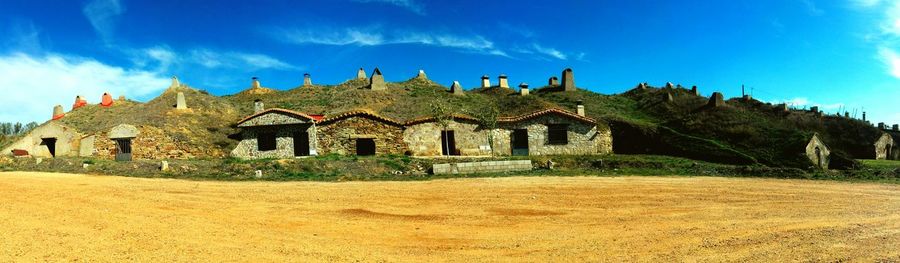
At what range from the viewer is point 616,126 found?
3123 cm

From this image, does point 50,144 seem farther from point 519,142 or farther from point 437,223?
point 437,223

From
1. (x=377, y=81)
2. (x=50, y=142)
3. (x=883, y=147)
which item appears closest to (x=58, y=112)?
(x=50, y=142)

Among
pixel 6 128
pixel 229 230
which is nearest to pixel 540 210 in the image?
pixel 229 230

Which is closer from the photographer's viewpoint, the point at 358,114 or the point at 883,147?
the point at 358,114

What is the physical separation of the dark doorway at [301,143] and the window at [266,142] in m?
1.38

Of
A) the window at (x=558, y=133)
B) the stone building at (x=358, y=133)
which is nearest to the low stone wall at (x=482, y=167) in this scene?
the window at (x=558, y=133)

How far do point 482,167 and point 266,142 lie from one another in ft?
49.7

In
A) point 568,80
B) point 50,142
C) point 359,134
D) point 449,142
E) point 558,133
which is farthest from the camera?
point 568,80

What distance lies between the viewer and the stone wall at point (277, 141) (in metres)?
28.8

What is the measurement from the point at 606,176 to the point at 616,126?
12474 mm

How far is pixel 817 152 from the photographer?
81.0 feet

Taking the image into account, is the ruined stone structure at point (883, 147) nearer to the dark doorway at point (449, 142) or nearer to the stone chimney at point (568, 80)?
the stone chimney at point (568, 80)

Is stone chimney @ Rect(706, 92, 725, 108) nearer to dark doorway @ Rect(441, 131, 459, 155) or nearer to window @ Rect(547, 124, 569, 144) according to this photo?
window @ Rect(547, 124, 569, 144)

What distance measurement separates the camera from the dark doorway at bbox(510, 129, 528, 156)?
Answer: 29.4m
